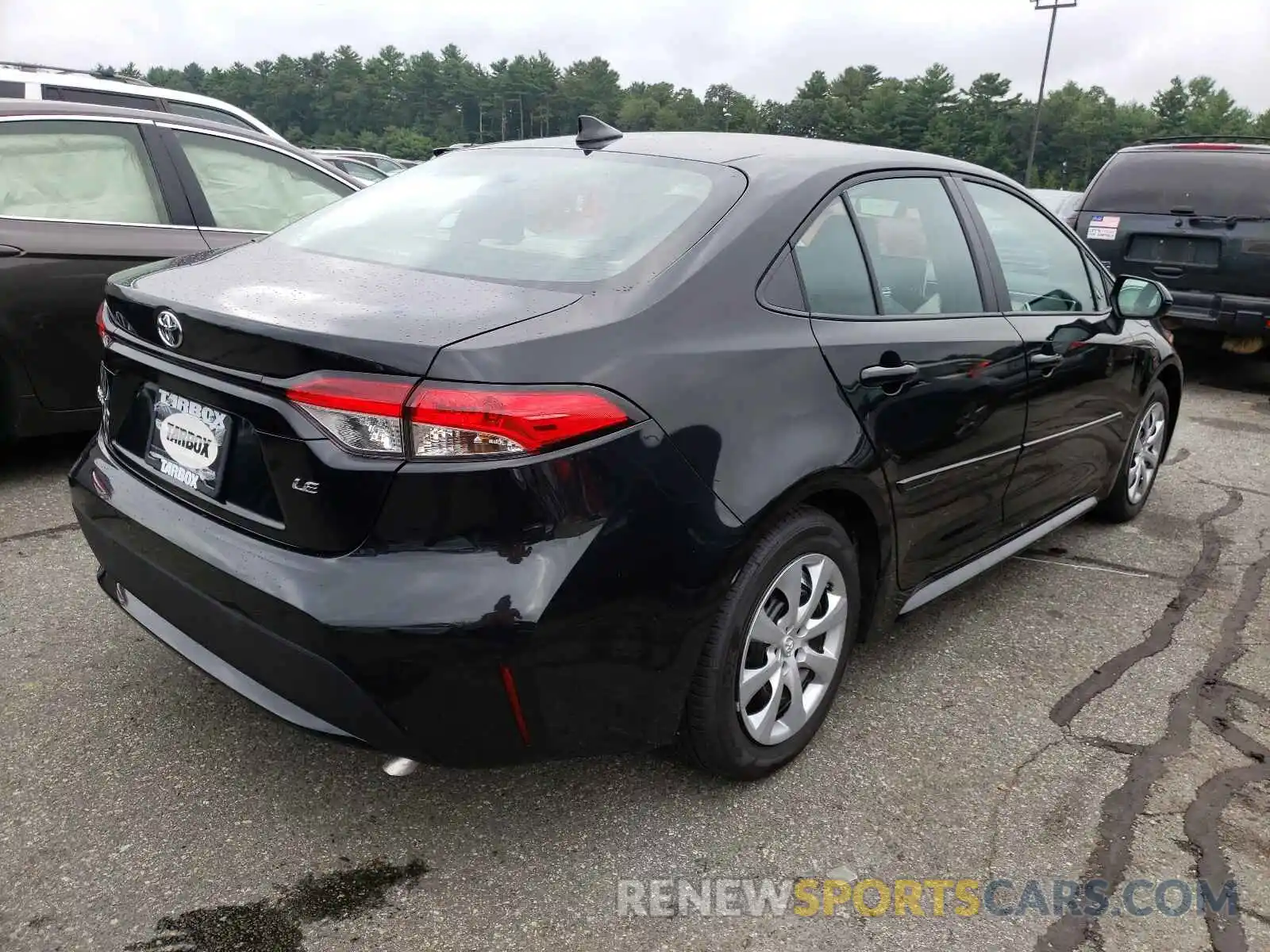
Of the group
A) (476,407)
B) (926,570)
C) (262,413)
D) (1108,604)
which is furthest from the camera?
(1108,604)

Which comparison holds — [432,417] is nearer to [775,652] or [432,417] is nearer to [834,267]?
[775,652]

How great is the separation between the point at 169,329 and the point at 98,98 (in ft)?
18.2

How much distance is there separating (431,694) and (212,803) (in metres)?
0.81

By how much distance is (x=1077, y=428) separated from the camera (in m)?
3.65

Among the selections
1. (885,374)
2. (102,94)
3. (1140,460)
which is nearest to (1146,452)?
(1140,460)

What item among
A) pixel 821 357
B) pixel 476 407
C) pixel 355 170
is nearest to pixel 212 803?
pixel 476 407

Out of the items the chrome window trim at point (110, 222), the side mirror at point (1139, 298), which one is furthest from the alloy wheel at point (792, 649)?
the chrome window trim at point (110, 222)

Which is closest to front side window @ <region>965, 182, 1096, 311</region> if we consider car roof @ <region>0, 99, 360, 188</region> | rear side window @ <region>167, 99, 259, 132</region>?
car roof @ <region>0, 99, 360, 188</region>

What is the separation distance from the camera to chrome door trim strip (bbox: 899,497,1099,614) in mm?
2984

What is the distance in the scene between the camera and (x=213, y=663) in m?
2.17

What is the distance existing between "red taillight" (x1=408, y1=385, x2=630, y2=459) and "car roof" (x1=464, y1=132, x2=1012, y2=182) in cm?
107

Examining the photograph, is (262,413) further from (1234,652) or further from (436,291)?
(1234,652)

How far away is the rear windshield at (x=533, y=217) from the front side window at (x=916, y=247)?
0.49 metres

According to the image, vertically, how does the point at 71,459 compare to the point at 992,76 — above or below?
below
